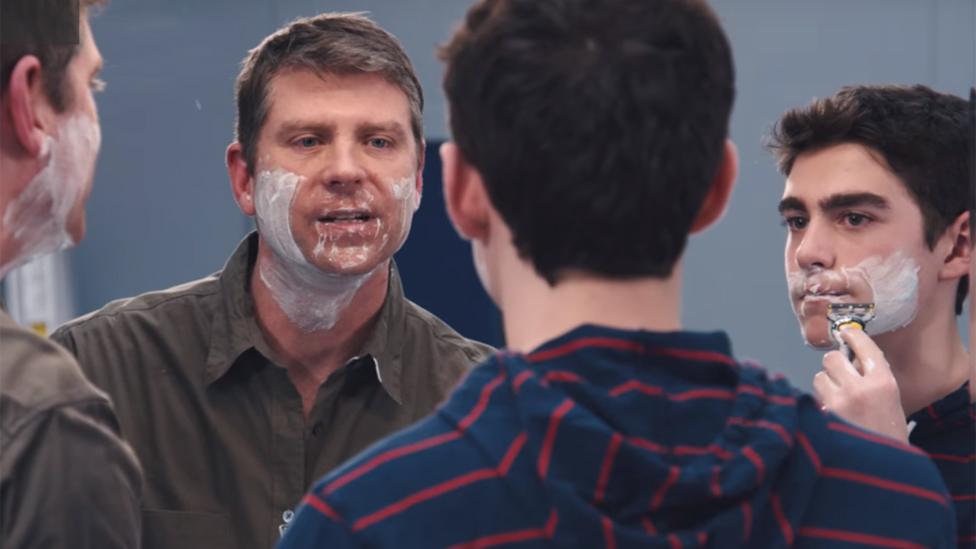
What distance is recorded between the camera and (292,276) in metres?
1.91

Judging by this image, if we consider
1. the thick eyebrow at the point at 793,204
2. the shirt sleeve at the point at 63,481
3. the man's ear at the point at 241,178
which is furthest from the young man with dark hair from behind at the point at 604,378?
the man's ear at the point at 241,178

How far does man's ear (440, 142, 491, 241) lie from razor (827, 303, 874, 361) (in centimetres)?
105

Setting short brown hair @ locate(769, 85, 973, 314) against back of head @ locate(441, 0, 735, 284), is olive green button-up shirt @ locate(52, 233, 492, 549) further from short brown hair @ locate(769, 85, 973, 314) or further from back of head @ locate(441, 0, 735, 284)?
back of head @ locate(441, 0, 735, 284)

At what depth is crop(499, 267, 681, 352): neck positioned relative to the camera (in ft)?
2.74

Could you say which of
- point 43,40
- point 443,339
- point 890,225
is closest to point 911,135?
point 890,225

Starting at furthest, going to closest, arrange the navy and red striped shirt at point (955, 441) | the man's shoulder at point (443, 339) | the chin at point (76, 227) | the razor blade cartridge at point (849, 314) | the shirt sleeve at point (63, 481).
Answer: the man's shoulder at point (443, 339)
the razor blade cartridge at point (849, 314)
the navy and red striped shirt at point (955, 441)
the chin at point (76, 227)
the shirt sleeve at point (63, 481)

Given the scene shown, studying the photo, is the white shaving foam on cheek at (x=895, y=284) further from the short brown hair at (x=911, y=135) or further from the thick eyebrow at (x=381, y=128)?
the thick eyebrow at (x=381, y=128)

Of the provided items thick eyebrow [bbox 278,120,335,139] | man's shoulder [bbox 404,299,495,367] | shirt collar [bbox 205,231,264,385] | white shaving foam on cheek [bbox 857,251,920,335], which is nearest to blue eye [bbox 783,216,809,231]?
white shaving foam on cheek [bbox 857,251,920,335]

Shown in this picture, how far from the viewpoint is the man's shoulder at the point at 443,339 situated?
1.94 meters

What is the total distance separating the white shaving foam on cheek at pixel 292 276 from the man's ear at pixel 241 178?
2.1 inches

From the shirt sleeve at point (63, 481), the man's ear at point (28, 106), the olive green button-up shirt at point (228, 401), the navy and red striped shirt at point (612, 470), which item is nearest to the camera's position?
the navy and red striped shirt at point (612, 470)

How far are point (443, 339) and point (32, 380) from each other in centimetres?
98

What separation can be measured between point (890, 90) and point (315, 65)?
0.88 m

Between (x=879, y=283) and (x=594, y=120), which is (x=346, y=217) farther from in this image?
(x=594, y=120)
